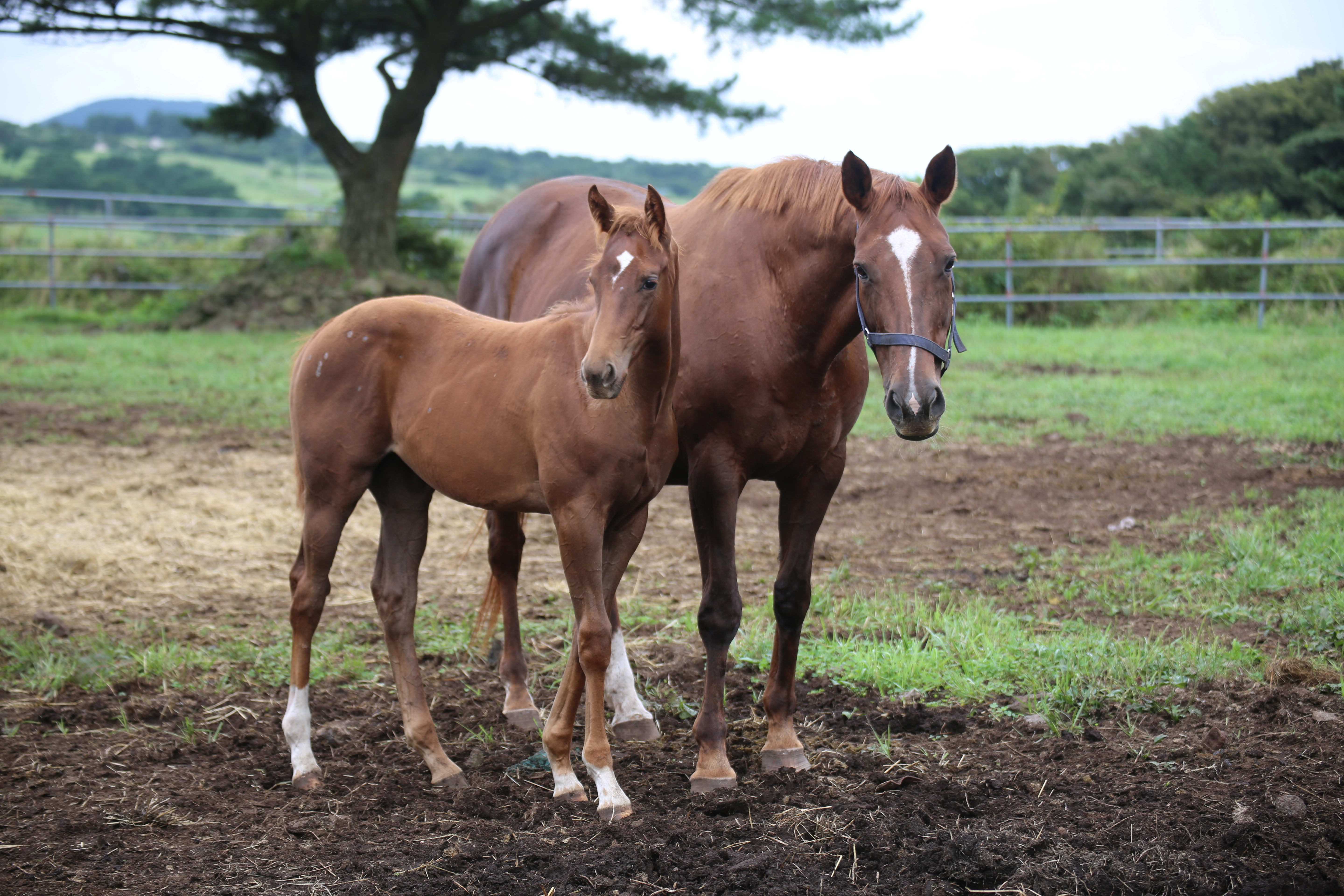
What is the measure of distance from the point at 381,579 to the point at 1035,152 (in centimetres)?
4000

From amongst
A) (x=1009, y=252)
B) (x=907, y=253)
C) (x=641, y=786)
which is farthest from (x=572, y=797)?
(x=1009, y=252)

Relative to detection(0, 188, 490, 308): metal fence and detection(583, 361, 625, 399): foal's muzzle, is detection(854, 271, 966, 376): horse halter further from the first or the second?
detection(0, 188, 490, 308): metal fence

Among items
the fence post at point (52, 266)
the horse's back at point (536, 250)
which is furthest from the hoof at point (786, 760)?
the fence post at point (52, 266)

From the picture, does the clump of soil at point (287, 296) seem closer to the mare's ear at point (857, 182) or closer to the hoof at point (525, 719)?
the hoof at point (525, 719)

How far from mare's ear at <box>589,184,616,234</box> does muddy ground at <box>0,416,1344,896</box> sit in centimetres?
172

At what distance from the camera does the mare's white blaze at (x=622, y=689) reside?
378cm

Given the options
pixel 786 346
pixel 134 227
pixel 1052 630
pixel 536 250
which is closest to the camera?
pixel 786 346

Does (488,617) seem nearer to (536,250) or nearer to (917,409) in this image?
(536,250)

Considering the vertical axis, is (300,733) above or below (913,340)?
below

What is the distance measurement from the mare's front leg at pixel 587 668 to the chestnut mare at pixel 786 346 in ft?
1.27

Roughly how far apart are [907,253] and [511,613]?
214cm

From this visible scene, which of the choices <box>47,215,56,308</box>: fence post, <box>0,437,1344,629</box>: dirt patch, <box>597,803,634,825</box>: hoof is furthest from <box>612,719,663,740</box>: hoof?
<box>47,215,56,308</box>: fence post

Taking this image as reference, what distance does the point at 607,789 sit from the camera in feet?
9.78

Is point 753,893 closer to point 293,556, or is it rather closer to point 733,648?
point 733,648
